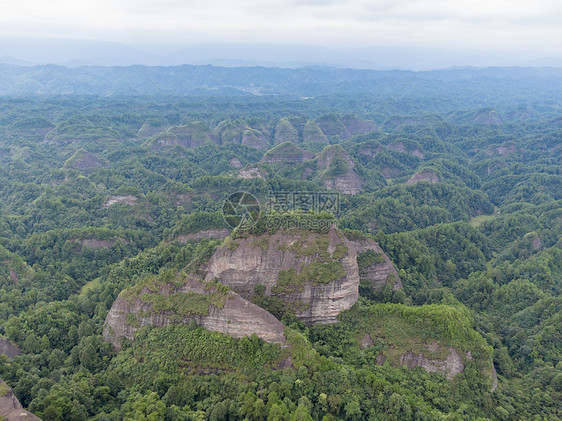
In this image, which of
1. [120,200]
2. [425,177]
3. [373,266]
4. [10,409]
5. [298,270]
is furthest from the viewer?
[425,177]

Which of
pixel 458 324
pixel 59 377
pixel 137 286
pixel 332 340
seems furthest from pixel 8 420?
pixel 458 324

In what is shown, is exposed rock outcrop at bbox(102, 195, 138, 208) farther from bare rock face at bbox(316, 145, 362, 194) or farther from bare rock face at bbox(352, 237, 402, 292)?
bare rock face at bbox(352, 237, 402, 292)

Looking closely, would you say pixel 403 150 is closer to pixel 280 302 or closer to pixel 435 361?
pixel 435 361

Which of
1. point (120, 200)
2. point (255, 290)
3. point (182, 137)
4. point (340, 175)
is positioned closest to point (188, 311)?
point (255, 290)

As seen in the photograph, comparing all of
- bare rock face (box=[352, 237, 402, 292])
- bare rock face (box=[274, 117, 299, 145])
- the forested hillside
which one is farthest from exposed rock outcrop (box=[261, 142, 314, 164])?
bare rock face (box=[352, 237, 402, 292])

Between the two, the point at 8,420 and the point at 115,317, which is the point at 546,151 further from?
the point at 8,420

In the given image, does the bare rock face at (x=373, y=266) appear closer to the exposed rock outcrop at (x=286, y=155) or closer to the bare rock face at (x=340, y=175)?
the bare rock face at (x=340, y=175)
